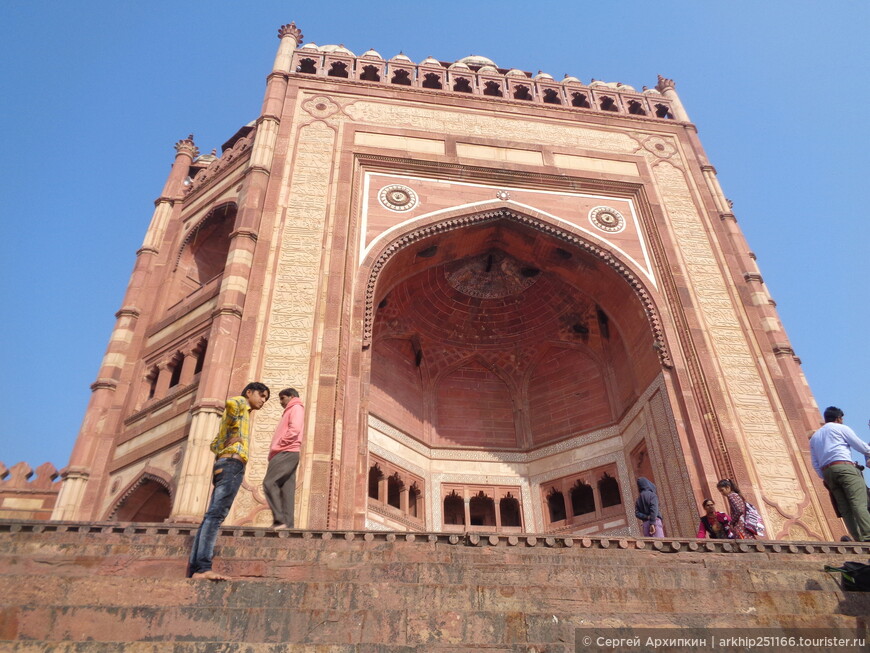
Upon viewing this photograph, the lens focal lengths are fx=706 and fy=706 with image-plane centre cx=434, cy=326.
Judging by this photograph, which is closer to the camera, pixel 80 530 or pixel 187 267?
pixel 80 530

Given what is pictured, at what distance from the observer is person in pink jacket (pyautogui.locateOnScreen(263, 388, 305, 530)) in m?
5.72

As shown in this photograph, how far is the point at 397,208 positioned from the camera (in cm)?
1248

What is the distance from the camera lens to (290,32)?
15719mm

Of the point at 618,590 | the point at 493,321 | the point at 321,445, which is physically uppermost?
the point at 493,321

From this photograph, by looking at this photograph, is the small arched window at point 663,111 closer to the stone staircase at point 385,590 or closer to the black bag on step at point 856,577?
the stone staircase at point 385,590

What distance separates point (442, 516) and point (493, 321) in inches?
170

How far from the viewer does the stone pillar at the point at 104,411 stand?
10.4 metres

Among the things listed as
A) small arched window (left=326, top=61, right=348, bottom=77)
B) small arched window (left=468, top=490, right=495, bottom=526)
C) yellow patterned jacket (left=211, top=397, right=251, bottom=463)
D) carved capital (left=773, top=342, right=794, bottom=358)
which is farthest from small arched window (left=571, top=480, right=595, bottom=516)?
small arched window (left=326, top=61, right=348, bottom=77)

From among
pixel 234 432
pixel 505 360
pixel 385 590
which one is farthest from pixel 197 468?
pixel 505 360

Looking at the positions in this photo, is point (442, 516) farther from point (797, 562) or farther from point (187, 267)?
point (797, 562)

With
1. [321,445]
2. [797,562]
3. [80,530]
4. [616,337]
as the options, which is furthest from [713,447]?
[80,530]

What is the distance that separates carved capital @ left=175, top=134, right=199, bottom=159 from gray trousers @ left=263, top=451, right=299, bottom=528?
12.1 m

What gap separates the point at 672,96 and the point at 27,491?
15.9 m

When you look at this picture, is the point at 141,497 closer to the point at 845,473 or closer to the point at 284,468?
the point at 284,468
